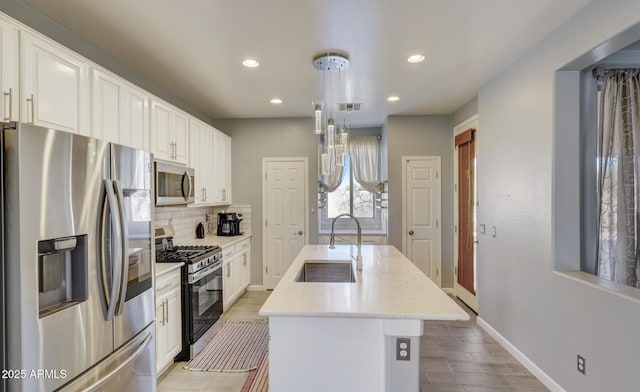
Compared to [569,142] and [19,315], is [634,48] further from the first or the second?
[19,315]

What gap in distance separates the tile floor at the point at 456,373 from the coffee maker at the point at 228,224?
2.05m

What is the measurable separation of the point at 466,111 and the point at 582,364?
3092 millimetres

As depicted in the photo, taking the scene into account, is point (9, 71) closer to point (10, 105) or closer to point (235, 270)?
point (10, 105)

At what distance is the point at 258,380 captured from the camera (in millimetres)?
2549

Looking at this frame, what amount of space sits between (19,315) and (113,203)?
0.59 meters

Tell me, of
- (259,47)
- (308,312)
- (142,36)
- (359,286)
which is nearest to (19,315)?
(308,312)

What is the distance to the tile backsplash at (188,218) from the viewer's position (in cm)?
357

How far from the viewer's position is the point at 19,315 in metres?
1.24

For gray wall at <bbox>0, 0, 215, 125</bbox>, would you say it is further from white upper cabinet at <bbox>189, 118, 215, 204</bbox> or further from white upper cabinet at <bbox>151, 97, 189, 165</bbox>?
white upper cabinet at <bbox>189, 118, 215, 204</bbox>

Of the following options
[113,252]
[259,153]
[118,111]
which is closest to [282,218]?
[259,153]

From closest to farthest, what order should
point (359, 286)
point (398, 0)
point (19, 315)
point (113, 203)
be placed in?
point (19, 315)
point (113, 203)
point (398, 0)
point (359, 286)

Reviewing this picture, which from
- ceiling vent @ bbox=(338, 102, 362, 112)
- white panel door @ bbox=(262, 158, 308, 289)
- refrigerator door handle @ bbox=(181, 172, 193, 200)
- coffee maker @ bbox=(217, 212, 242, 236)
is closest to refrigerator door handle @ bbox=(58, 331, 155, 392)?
refrigerator door handle @ bbox=(181, 172, 193, 200)

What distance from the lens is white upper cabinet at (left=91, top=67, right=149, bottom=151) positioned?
6.97ft

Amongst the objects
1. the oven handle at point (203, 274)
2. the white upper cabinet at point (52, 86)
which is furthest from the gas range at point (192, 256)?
the white upper cabinet at point (52, 86)
